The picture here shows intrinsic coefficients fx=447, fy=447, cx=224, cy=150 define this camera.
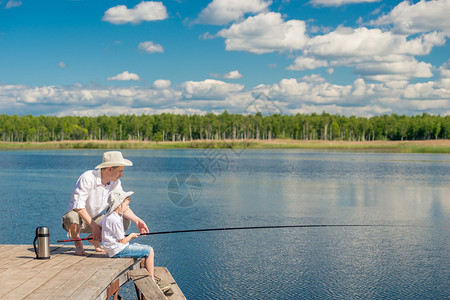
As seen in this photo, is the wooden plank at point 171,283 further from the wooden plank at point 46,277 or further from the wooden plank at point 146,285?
the wooden plank at point 46,277

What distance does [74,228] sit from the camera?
18.6 feet

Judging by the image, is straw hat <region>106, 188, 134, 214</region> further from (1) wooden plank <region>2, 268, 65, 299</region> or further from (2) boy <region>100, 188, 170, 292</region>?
(1) wooden plank <region>2, 268, 65, 299</region>

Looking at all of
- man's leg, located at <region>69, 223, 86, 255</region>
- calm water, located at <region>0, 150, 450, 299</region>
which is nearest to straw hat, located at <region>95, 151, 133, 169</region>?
man's leg, located at <region>69, 223, 86, 255</region>

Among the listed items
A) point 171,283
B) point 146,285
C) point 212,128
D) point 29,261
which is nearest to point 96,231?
point 29,261

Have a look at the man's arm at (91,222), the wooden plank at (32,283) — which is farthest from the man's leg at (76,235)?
the wooden plank at (32,283)

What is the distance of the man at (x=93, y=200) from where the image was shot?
18.4 ft

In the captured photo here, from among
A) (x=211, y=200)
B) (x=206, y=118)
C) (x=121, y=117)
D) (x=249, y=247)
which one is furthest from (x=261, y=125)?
(x=249, y=247)

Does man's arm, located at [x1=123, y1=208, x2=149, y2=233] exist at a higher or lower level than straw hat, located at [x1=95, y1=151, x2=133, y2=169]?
lower

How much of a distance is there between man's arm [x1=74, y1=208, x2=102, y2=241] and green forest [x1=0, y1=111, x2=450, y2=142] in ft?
344

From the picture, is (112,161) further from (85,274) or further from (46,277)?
(46,277)

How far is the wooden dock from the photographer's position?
4.33 meters

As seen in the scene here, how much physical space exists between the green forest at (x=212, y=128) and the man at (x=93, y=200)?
104718 millimetres

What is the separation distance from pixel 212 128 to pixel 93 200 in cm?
11027

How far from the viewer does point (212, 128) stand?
116 meters
